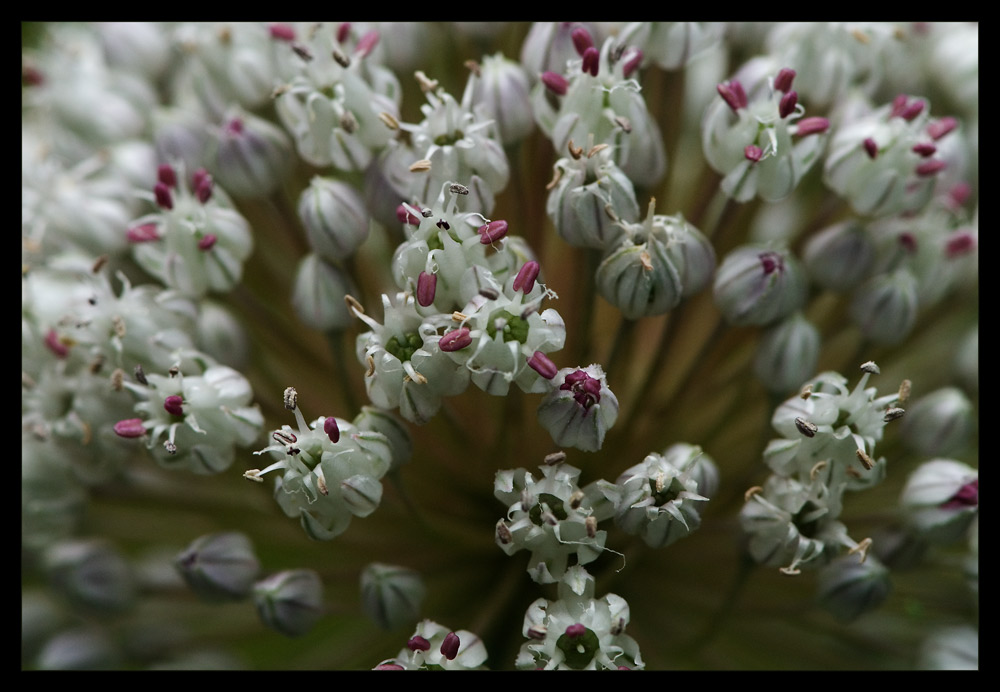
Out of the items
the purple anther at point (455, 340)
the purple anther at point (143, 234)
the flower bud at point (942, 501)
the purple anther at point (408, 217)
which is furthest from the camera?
the purple anther at point (143, 234)

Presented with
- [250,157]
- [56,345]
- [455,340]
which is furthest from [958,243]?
[56,345]

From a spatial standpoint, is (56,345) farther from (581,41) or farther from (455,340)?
(581,41)

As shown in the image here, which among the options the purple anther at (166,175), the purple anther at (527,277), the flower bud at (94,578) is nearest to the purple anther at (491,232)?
the purple anther at (527,277)

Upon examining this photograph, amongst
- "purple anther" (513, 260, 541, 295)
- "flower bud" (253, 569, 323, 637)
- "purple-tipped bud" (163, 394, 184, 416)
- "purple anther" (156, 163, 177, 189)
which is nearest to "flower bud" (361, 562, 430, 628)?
"flower bud" (253, 569, 323, 637)

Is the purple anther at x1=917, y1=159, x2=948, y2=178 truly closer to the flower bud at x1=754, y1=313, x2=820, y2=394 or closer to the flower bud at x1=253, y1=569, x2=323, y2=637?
the flower bud at x1=754, y1=313, x2=820, y2=394

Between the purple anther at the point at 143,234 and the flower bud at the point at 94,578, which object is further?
the flower bud at the point at 94,578

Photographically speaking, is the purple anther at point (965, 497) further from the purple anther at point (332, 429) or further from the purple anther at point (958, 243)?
the purple anther at point (332, 429)

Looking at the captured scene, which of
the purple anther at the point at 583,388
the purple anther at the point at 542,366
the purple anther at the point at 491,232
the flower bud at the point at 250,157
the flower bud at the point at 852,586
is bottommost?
the flower bud at the point at 852,586
